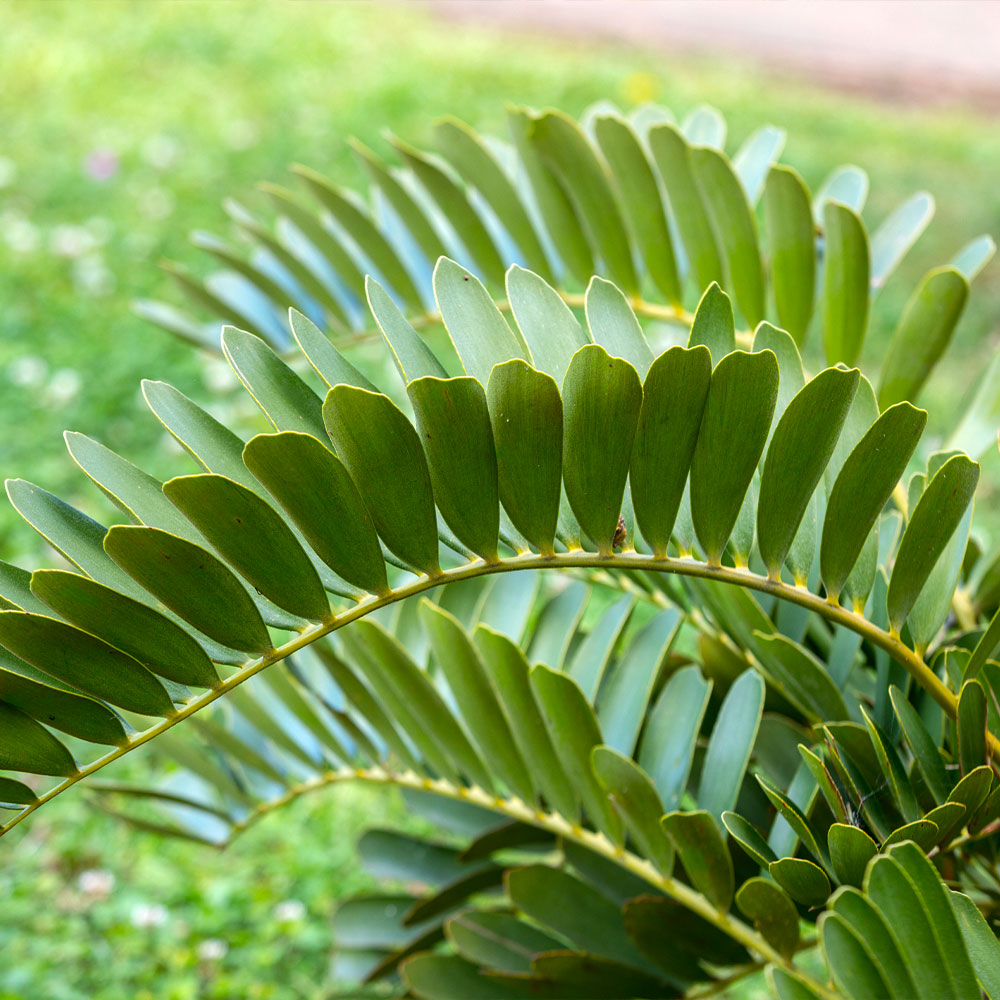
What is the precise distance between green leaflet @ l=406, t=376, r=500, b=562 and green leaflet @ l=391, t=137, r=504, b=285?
0.42m

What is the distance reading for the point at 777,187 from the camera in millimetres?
807

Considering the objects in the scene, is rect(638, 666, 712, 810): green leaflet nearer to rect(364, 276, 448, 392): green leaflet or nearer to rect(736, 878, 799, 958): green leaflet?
rect(736, 878, 799, 958): green leaflet

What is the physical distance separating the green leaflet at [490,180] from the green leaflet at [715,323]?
36 centimetres

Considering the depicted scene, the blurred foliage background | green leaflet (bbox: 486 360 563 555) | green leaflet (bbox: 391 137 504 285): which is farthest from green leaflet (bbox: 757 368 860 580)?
the blurred foliage background

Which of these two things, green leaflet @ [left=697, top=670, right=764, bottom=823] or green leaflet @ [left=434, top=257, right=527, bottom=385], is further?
green leaflet @ [left=697, top=670, right=764, bottom=823]

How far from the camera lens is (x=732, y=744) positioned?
700 mm

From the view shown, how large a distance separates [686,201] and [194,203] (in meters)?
2.33

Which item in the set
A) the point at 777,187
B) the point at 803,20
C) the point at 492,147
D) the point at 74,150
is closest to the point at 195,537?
the point at 777,187

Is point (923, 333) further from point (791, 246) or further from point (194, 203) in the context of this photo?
point (194, 203)

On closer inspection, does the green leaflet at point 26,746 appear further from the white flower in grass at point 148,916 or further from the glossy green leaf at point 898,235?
the white flower in grass at point 148,916

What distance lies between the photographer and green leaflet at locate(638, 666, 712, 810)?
74 centimetres

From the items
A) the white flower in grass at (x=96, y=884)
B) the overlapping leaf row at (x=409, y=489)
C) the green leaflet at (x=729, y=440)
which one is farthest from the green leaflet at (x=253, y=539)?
the white flower in grass at (x=96, y=884)

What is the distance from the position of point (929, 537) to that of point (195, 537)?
0.39 m

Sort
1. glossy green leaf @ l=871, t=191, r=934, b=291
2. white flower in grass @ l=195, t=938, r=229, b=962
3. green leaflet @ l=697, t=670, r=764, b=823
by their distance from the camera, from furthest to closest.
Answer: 1. white flower in grass @ l=195, t=938, r=229, b=962
2. glossy green leaf @ l=871, t=191, r=934, b=291
3. green leaflet @ l=697, t=670, r=764, b=823
